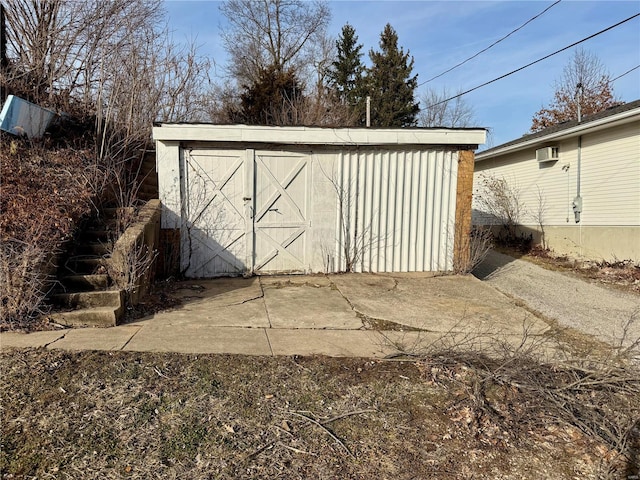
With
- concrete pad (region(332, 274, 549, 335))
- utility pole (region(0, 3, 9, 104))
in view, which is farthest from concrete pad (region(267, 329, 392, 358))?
utility pole (region(0, 3, 9, 104))

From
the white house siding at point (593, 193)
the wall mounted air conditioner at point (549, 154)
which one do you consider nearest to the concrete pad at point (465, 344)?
the white house siding at point (593, 193)

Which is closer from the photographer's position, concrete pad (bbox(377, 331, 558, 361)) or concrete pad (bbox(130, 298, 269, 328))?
concrete pad (bbox(377, 331, 558, 361))

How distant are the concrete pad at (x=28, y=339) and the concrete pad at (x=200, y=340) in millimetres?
785

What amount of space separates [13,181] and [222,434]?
530cm

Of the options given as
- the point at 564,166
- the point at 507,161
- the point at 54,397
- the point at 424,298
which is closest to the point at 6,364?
the point at 54,397

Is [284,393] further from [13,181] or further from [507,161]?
[507,161]

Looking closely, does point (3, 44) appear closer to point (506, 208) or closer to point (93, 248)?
point (93, 248)

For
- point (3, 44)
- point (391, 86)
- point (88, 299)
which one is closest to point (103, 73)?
point (3, 44)

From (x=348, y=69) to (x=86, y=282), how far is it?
2903 cm

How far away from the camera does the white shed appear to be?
25.5 feet

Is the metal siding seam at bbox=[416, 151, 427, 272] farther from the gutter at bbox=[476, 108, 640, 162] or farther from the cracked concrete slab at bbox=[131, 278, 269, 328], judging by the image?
the gutter at bbox=[476, 108, 640, 162]

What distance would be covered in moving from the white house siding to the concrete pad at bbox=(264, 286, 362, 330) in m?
7.26

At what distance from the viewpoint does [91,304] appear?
5.02 meters

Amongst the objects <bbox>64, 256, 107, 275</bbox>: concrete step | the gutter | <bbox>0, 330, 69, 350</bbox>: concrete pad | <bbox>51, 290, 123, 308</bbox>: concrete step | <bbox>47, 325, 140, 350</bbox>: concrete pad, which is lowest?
<bbox>47, 325, 140, 350</bbox>: concrete pad
